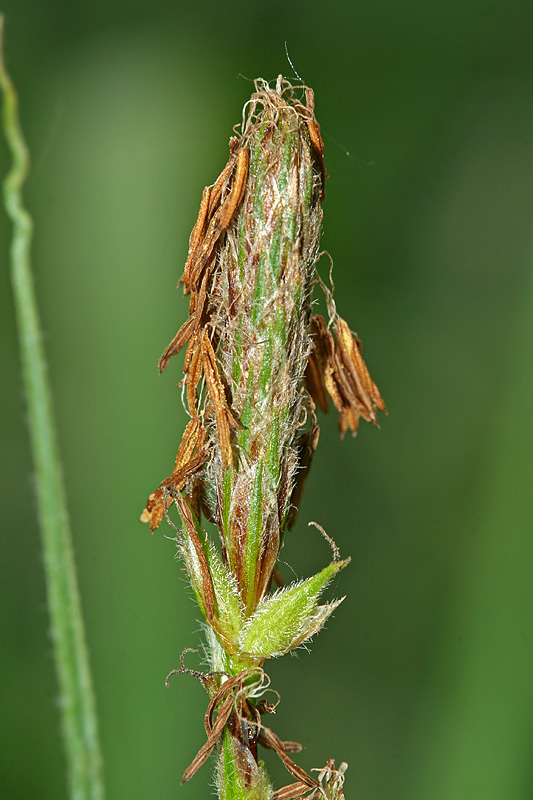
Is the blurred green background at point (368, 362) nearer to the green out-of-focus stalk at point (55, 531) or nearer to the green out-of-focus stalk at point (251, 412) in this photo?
the green out-of-focus stalk at point (55, 531)

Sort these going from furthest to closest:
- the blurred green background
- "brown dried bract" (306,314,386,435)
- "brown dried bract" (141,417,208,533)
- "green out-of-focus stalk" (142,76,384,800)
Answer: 1. the blurred green background
2. "brown dried bract" (306,314,386,435)
3. "brown dried bract" (141,417,208,533)
4. "green out-of-focus stalk" (142,76,384,800)

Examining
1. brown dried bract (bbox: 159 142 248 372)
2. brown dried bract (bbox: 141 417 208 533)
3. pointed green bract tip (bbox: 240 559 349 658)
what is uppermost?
brown dried bract (bbox: 159 142 248 372)

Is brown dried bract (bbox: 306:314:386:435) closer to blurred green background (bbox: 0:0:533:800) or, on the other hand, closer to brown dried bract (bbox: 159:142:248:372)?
brown dried bract (bbox: 159:142:248:372)

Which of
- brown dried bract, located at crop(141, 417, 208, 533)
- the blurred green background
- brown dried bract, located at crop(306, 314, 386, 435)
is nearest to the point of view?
brown dried bract, located at crop(141, 417, 208, 533)

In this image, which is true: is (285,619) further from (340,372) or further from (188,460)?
(340,372)

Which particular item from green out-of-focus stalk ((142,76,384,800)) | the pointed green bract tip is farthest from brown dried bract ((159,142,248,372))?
the pointed green bract tip

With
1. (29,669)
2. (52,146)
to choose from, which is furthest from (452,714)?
(52,146)

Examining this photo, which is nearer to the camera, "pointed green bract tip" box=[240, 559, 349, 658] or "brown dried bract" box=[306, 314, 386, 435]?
"pointed green bract tip" box=[240, 559, 349, 658]

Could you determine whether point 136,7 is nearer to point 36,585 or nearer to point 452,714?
point 36,585

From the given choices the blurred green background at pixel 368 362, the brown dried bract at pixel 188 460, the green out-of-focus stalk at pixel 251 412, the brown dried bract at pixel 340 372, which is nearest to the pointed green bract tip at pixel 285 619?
the green out-of-focus stalk at pixel 251 412
